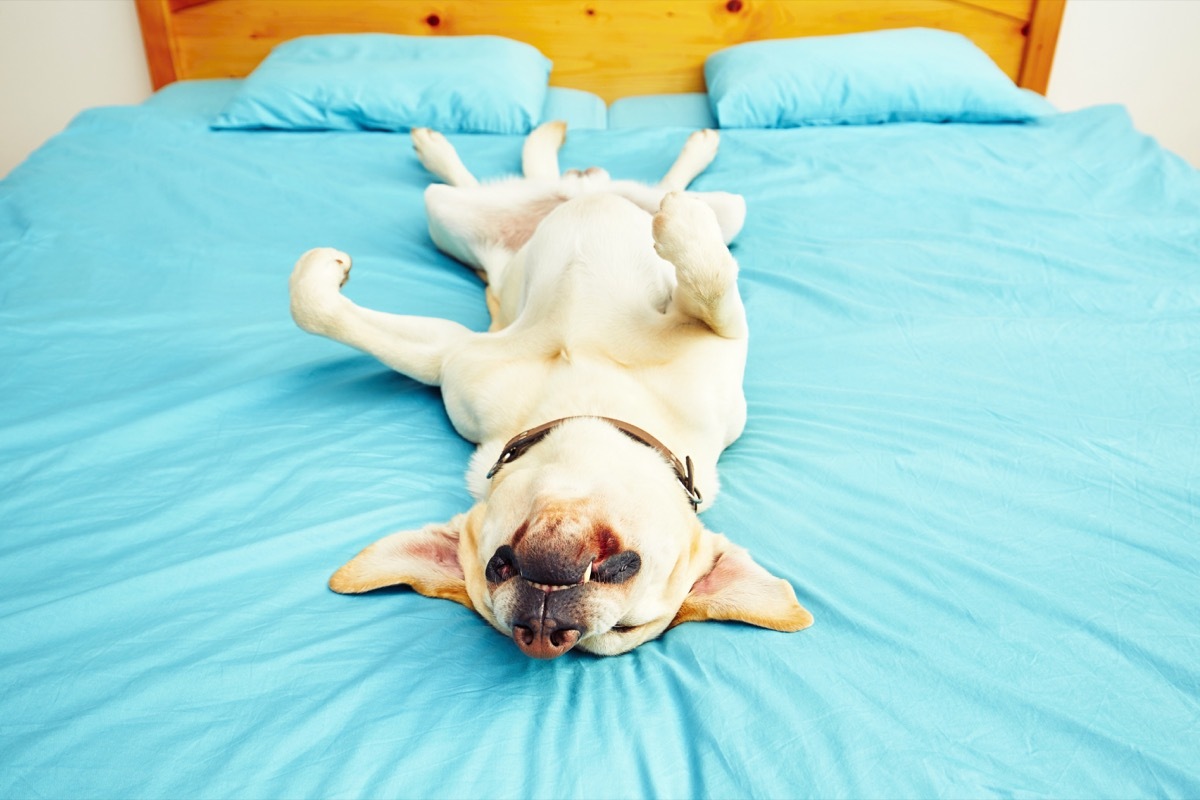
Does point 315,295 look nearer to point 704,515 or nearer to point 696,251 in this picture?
point 696,251

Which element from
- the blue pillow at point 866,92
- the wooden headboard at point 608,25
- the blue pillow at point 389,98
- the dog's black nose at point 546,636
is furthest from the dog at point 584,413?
the wooden headboard at point 608,25

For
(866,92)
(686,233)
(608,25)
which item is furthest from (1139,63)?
(686,233)

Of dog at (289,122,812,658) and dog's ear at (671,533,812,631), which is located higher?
dog at (289,122,812,658)

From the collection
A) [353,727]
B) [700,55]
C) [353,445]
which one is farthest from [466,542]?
[700,55]

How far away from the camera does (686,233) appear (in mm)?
1504

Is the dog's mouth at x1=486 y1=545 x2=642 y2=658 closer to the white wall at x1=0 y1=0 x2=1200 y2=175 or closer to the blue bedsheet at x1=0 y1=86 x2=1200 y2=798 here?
the blue bedsheet at x1=0 y1=86 x2=1200 y2=798

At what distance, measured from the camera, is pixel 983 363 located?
72.7 inches

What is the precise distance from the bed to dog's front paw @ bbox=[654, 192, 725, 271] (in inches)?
14.6

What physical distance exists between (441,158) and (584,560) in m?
1.93

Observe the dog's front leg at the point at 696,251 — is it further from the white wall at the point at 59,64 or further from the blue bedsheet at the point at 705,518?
the white wall at the point at 59,64

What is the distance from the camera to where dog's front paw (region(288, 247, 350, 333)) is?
178cm

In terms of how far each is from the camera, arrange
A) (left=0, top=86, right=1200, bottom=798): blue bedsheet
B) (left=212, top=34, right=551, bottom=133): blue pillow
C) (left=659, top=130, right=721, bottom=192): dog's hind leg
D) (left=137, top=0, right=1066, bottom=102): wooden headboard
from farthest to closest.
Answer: (left=137, top=0, right=1066, bottom=102): wooden headboard, (left=212, top=34, right=551, bottom=133): blue pillow, (left=659, top=130, right=721, bottom=192): dog's hind leg, (left=0, top=86, right=1200, bottom=798): blue bedsheet

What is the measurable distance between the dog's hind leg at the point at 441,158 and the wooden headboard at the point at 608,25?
131cm

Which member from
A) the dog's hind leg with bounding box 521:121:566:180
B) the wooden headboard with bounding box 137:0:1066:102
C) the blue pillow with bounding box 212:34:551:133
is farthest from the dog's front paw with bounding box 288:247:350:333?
the wooden headboard with bounding box 137:0:1066:102
